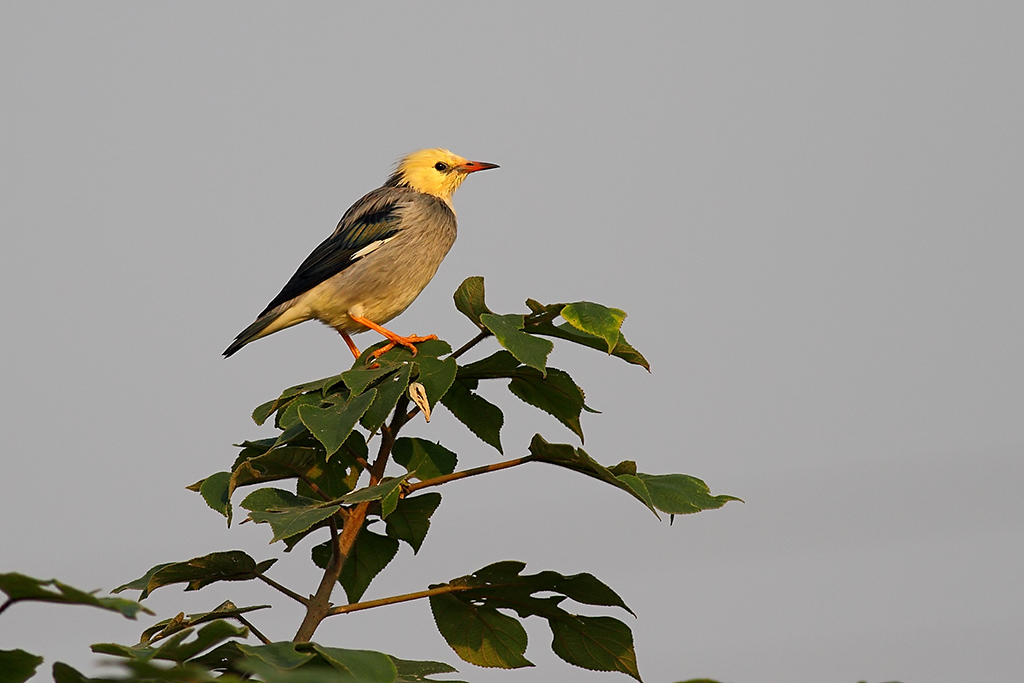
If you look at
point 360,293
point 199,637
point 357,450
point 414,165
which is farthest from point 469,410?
point 414,165

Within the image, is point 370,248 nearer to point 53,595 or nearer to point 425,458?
point 425,458

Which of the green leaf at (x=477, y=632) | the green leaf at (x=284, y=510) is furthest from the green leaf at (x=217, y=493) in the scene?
the green leaf at (x=477, y=632)

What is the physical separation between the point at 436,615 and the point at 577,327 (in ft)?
3.19

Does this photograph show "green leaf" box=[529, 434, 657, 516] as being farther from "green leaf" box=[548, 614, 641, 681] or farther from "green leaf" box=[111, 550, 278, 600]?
"green leaf" box=[111, 550, 278, 600]

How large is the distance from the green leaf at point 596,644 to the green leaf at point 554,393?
50 centimetres

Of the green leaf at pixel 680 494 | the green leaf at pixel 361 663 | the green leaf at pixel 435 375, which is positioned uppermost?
the green leaf at pixel 435 375

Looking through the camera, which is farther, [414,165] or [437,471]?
[414,165]

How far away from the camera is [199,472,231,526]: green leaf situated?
99.3 inches

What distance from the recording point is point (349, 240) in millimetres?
7711

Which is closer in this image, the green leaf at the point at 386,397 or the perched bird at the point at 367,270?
the green leaf at the point at 386,397

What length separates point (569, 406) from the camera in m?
2.94

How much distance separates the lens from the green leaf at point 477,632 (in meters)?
2.96

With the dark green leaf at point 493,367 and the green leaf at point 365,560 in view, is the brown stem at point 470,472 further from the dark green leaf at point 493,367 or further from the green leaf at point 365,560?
the green leaf at point 365,560

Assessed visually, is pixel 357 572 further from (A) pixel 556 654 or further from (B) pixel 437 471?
(A) pixel 556 654
